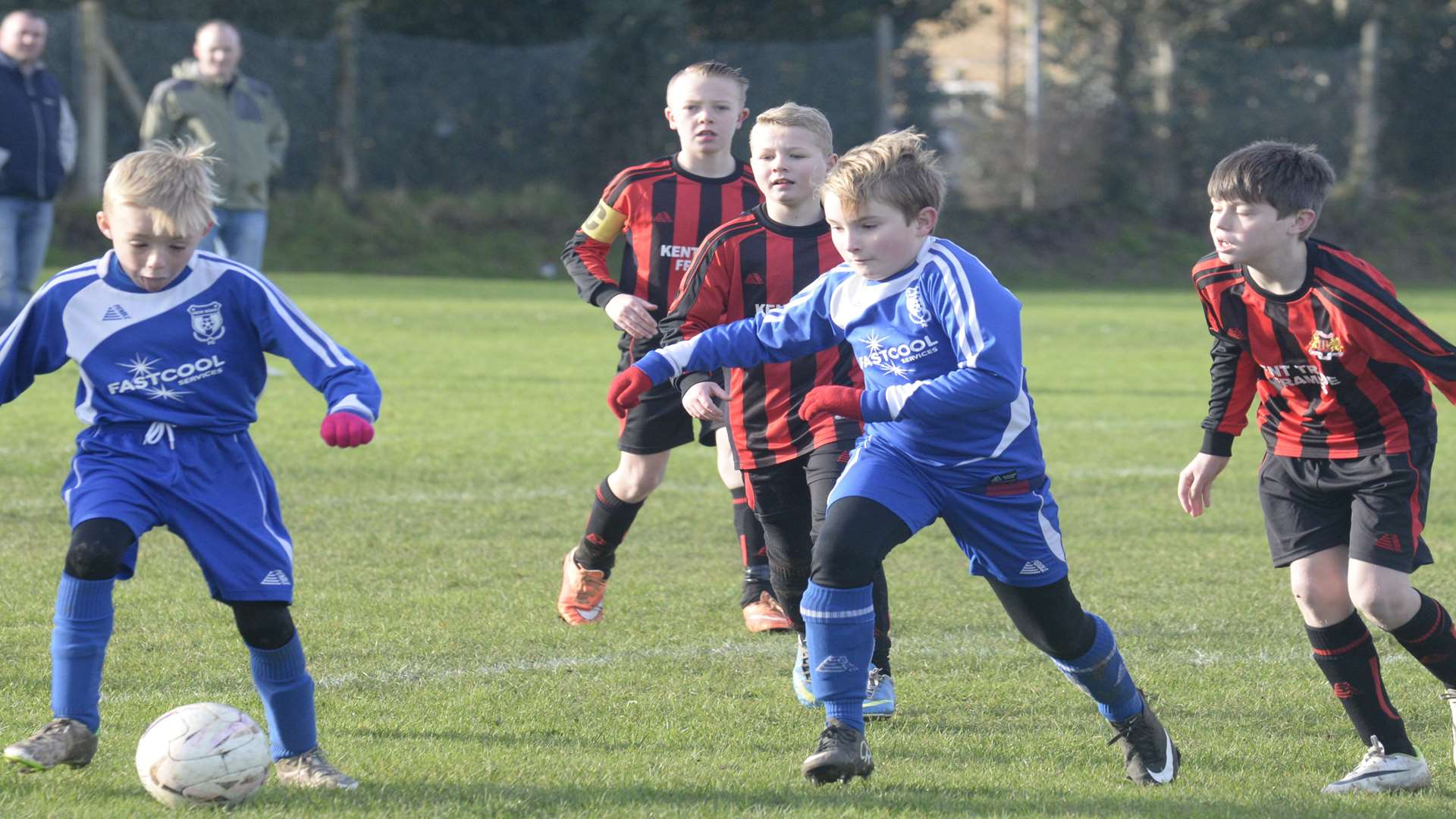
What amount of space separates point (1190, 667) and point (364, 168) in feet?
69.8

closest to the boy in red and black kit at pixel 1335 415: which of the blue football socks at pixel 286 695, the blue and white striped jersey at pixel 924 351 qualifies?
the blue and white striped jersey at pixel 924 351

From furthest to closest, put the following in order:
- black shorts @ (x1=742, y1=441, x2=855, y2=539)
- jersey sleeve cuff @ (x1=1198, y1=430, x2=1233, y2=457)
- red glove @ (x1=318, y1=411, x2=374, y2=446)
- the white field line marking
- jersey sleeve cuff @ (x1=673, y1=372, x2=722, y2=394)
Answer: black shorts @ (x1=742, y1=441, x2=855, y2=539)
the white field line marking
jersey sleeve cuff @ (x1=673, y1=372, x2=722, y2=394)
jersey sleeve cuff @ (x1=1198, y1=430, x2=1233, y2=457)
red glove @ (x1=318, y1=411, x2=374, y2=446)

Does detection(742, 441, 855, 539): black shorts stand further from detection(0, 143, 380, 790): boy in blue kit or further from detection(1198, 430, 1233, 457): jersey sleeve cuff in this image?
detection(0, 143, 380, 790): boy in blue kit

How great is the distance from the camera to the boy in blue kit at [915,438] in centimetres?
367

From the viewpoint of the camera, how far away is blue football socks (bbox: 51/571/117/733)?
3623 mm

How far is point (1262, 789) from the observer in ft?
12.5

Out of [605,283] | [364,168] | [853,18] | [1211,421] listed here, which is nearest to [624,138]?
[364,168]

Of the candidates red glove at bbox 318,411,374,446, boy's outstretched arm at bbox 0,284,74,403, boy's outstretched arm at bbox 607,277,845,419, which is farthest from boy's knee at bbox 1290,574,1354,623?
boy's outstretched arm at bbox 0,284,74,403

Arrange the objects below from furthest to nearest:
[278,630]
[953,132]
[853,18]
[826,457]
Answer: [953,132]
[853,18]
[826,457]
[278,630]

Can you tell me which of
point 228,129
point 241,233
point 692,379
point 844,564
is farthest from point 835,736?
point 228,129

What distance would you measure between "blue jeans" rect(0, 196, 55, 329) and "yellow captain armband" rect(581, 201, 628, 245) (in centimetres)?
548

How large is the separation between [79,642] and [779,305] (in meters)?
2.08

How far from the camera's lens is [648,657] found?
498 centimetres

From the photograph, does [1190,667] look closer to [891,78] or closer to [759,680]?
[759,680]
